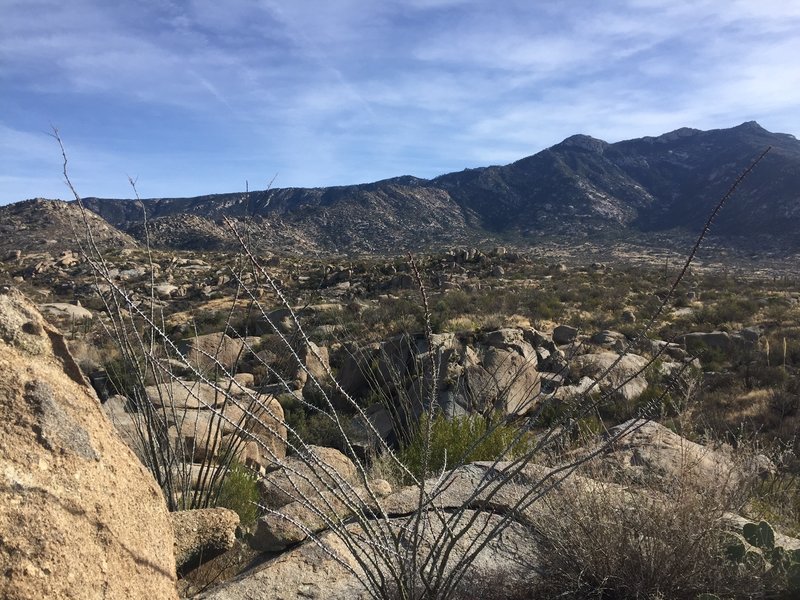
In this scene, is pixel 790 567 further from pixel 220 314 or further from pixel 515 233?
pixel 515 233

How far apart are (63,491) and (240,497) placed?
2588 millimetres

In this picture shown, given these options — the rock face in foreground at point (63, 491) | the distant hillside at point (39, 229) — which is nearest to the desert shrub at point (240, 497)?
the rock face in foreground at point (63, 491)

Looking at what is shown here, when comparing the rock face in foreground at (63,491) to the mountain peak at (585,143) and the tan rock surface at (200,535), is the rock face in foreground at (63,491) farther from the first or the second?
the mountain peak at (585,143)

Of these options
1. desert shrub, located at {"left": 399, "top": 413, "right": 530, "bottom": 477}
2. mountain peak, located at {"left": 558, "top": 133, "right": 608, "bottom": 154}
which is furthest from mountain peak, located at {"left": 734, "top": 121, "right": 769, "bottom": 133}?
desert shrub, located at {"left": 399, "top": 413, "right": 530, "bottom": 477}

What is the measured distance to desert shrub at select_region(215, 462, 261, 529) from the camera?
4215 mm

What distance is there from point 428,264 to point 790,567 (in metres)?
32.8

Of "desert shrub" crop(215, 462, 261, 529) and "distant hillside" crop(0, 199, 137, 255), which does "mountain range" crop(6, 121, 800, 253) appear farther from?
"desert shrub" crop(215, 462, 261, 529)

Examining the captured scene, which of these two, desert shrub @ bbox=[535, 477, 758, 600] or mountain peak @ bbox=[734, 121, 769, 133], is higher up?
mountain peak @ bbox=[734, 121, 769, 133]

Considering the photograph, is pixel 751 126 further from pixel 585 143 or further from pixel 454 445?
pixel 454 445

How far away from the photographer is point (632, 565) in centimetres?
258

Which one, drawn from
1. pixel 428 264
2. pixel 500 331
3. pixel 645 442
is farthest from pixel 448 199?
pixel 645 442

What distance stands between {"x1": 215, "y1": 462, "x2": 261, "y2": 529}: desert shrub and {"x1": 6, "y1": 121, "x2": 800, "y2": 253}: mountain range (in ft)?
197

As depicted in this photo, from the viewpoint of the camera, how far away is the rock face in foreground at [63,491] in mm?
1664

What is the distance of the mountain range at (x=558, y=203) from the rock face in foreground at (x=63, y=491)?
61.9 metres
